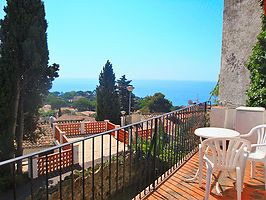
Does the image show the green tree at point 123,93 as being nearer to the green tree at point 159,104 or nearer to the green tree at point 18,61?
the green tree at point 159,104

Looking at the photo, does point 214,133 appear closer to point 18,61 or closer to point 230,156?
point 230,156

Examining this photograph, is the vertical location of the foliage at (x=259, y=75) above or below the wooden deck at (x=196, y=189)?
above

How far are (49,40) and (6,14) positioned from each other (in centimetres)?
192

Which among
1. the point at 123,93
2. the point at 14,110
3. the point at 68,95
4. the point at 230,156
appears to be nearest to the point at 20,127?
the point at 14,110

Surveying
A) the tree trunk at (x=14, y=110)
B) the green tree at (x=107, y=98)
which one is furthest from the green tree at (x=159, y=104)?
the tree trunk at (x=14, y=110)

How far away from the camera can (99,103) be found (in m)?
20.1

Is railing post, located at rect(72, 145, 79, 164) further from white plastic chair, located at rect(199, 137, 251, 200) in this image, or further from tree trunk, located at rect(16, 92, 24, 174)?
white plastic chair, located at rect(199, 137, 251, 200)

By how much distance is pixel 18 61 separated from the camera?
9.11 metres

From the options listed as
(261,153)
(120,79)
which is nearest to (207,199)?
(261,153)

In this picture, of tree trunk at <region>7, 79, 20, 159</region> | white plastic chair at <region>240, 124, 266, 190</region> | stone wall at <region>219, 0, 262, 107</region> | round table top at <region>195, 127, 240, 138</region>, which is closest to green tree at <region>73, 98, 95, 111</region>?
tree trunk at <region>7, 79, 20, 159</region>

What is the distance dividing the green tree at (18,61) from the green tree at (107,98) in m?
10.4

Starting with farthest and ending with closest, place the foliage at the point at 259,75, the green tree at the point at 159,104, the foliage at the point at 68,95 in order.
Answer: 1. the foliage at the point at 68,95
2. the green tree at the point at 159,104
3. the foliage at the point at 259,75

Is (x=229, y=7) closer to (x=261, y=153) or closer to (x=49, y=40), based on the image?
(x=261, y=153)

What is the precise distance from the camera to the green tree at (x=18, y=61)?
8.96m
